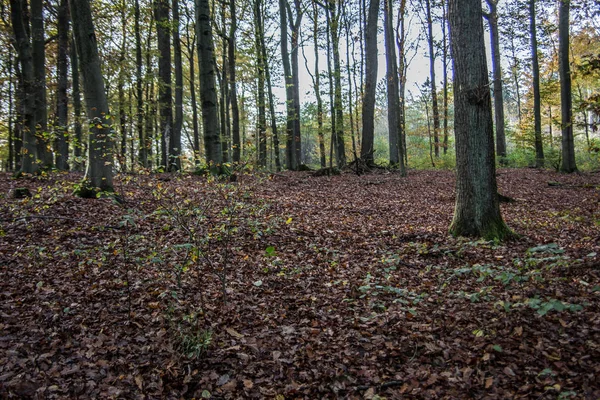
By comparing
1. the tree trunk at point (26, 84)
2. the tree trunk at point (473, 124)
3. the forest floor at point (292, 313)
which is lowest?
the forest floor at point (292, 313)

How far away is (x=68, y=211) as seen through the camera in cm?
660

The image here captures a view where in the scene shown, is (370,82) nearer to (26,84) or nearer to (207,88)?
(207,88)

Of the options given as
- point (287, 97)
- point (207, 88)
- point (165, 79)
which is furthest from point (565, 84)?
point (165, 79)

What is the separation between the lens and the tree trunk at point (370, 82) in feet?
51.4

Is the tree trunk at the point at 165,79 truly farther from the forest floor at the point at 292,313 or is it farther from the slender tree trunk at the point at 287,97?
the forest floor at the point at 292,313

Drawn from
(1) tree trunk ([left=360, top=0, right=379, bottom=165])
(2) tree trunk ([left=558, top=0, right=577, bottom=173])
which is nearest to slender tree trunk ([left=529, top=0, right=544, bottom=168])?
(2) tree trunk ([left=558, top=0, right=577, bottom=173])

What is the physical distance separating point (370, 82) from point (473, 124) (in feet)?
35.8

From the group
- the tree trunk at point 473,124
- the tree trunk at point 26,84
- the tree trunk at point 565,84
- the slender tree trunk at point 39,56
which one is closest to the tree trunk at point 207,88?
the tree trunk at point 26,84

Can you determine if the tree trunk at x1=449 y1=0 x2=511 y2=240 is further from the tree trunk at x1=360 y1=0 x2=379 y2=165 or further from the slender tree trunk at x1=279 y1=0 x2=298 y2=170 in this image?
the slender tree trunk at x1=279 y1=0 x2=298 y2=170

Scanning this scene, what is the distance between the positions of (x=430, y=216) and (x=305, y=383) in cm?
582

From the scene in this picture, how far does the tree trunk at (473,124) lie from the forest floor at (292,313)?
1.77 ft

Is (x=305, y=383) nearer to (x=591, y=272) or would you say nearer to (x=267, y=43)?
(x=591, y=272)

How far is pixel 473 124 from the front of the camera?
557cm

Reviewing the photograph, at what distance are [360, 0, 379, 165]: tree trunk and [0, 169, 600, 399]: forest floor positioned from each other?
973 cm
